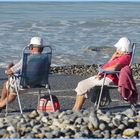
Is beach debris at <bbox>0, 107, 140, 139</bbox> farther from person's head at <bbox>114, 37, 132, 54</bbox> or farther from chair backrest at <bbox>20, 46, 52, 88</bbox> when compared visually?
person's head at <bbox>114, 37, 132, 54</bbox>

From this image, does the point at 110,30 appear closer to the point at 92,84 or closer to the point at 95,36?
the point at 95,36

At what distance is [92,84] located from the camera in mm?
10055

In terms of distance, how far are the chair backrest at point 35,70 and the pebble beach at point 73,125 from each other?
1221 mm

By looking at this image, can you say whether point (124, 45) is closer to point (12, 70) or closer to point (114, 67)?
point (114, 67)

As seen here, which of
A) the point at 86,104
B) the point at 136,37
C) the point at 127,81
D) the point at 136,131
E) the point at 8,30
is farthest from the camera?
the point at 8,30

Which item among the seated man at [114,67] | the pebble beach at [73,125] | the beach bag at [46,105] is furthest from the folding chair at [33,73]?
the pebble beach at [73,125]

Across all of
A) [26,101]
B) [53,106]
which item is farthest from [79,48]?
[53,106]

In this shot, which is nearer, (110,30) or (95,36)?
(95,36)

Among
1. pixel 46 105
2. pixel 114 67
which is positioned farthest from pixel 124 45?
pixel 46 105

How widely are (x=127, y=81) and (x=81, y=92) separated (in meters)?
0.72

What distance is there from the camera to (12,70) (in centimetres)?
988

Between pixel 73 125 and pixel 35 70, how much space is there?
1949mm

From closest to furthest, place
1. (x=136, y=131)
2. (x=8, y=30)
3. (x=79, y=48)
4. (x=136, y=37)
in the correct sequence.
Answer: (x=136, y=131)
(x=79, y=48)
(x=136, y=37)
(x=8, y=30)

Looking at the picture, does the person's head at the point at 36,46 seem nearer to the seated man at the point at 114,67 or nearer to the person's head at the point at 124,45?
the seated man at the point at 114,67
